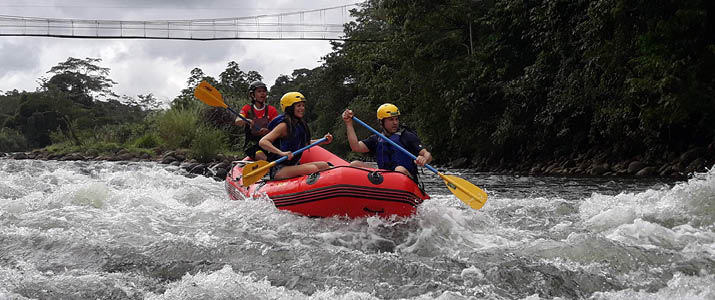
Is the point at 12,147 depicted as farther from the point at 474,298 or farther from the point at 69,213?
the point at 474,298

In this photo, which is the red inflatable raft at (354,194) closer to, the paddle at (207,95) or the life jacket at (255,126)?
the life jacket at (255,126)

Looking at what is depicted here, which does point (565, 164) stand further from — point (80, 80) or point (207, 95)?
point (80, 80)

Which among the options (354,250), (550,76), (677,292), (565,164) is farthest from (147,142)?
(677,292)

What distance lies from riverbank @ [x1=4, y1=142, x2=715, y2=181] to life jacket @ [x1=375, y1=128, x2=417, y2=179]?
445 centimetres

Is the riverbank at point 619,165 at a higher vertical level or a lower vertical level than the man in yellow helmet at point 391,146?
lower

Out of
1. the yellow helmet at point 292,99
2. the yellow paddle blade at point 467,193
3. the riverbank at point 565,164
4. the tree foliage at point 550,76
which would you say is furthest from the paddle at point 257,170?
the tree foliage at point 550,76

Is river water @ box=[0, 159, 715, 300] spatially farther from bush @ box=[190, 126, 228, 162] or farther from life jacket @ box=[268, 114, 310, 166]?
bush @ box=[190, 126, 228, 162]

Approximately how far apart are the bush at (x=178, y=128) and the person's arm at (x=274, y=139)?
15.9 metres

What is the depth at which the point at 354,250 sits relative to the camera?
464cm

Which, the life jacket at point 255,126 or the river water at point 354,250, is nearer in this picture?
the river water at point 354,250

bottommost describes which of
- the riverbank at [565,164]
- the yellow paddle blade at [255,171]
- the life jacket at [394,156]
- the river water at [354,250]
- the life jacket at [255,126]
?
the riverbank at [565,164]

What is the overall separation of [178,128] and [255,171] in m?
16.2

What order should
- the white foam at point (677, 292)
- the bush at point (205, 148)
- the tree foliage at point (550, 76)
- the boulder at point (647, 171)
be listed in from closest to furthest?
the white foam at point (677, 292) < the tree foliage at point (550, 76) < the boulder at point (647, 171) < the bush at point (205, 148)

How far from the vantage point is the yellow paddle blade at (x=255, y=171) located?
6259 mm
